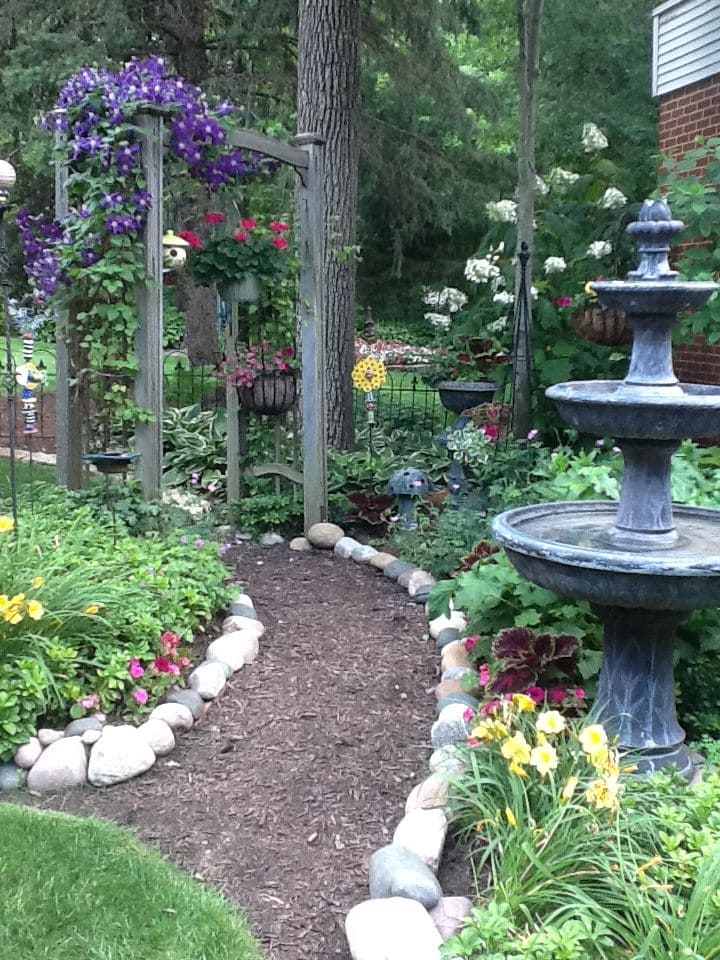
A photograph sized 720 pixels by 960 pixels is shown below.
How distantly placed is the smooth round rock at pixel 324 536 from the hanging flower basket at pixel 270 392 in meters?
0.89

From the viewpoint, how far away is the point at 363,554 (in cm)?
567

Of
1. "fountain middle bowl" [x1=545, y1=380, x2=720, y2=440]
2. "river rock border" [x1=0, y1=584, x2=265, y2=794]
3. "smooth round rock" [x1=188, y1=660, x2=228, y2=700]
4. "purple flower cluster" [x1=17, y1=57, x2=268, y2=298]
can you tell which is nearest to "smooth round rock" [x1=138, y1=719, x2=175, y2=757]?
"river rock border" [x1=0, y1=584, x2=265, y2=794]

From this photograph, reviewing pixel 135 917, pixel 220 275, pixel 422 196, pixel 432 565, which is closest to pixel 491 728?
pixel 135 917

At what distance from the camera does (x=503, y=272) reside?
8.32m

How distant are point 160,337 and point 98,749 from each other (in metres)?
2.37

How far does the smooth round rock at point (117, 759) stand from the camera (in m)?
3.17

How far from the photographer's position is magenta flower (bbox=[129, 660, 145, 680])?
11.3ft

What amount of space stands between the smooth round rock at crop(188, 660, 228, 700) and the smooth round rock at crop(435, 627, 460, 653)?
1.02 meters

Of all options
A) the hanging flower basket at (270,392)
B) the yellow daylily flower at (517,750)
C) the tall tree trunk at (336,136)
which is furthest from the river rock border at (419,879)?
the tall tree trunk at (336,136)

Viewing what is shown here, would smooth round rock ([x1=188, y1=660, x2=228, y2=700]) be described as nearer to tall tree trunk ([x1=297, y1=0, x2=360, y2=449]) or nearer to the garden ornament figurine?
the garden ornament figurine

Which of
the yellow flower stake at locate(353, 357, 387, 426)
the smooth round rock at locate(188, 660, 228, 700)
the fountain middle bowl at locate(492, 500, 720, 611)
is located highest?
the yellow flower stake at locate(353, 357, 387, 426)

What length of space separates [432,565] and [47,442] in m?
5.21

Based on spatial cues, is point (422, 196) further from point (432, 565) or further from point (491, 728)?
point (491, 728)

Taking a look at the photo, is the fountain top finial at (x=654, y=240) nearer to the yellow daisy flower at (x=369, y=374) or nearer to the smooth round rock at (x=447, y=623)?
the smooth round rock at (x=447, y=623)
